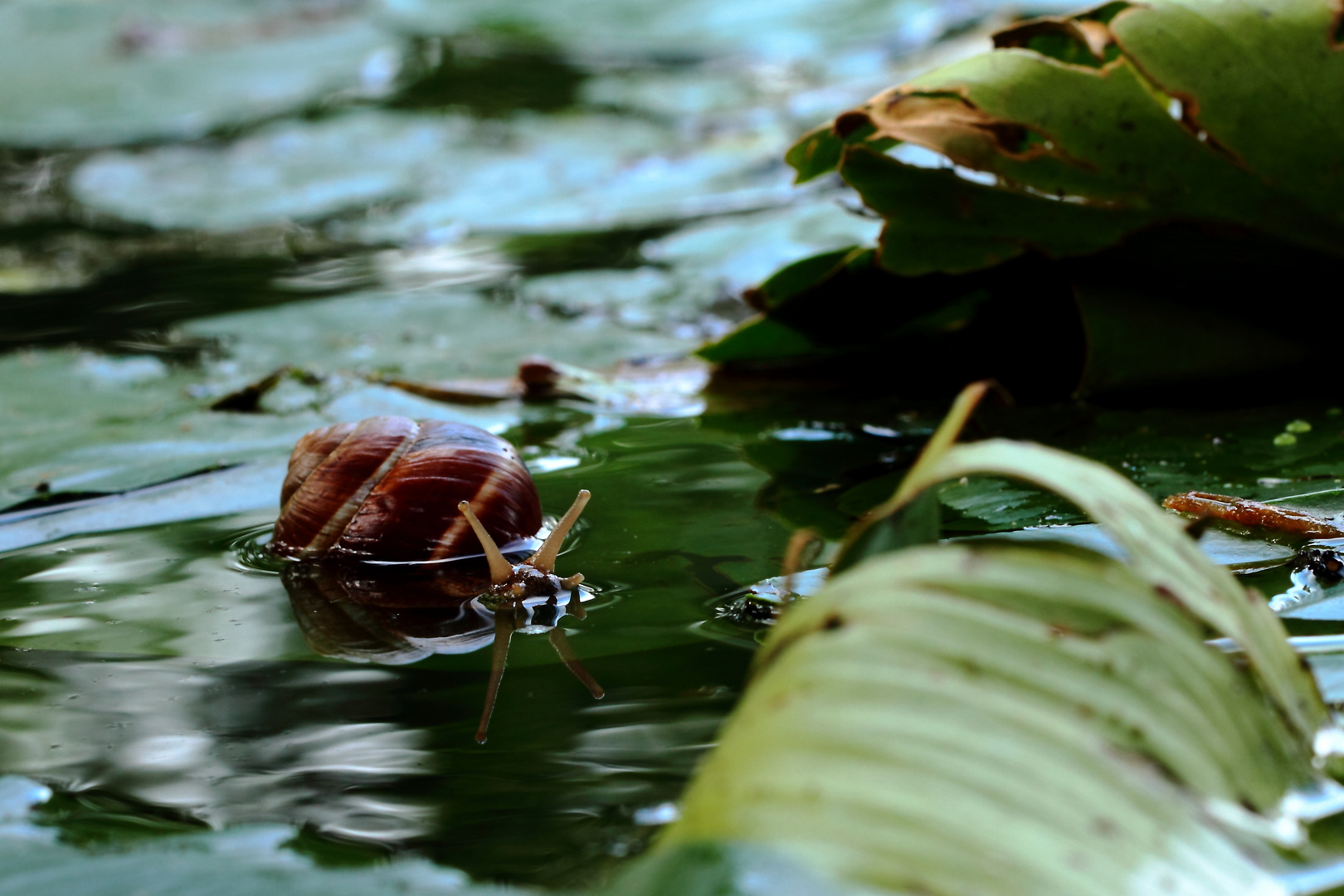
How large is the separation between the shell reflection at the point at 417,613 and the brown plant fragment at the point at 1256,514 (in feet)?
1.83

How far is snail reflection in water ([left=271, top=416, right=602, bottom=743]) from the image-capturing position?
1.14 meters

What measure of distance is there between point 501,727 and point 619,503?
1.79 ft

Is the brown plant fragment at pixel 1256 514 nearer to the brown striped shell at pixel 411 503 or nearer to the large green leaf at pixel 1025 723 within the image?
the large green leaf at pixel 1025 723

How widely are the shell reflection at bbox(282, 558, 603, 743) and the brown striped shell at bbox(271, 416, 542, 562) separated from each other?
0.9 inches

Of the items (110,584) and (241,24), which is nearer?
(110,584)

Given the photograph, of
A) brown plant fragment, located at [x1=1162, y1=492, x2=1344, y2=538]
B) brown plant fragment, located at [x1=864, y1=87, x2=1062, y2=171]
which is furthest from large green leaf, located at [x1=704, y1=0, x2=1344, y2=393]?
brown plant fragment, located at [x1=1162, y1=492, x2=1344, y2=538]

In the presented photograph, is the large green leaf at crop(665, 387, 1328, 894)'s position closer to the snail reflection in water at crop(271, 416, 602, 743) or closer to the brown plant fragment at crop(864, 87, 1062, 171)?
the snail reflection in water at crop(271, 416, 602, 743)

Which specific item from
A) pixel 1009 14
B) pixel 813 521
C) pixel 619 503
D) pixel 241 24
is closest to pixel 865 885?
pixel 813 521

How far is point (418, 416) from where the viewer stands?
181 cm

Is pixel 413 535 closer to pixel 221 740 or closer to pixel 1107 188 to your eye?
pixel 221 740

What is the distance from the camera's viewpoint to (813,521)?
127 cm

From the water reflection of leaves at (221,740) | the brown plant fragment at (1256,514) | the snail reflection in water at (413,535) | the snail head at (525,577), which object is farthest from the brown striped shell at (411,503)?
the brown plant fragment at (1256,514)

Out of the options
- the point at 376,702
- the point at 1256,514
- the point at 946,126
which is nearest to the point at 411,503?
the point at 376,702

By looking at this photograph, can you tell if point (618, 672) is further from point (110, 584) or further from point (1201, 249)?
point (1201, 249)
